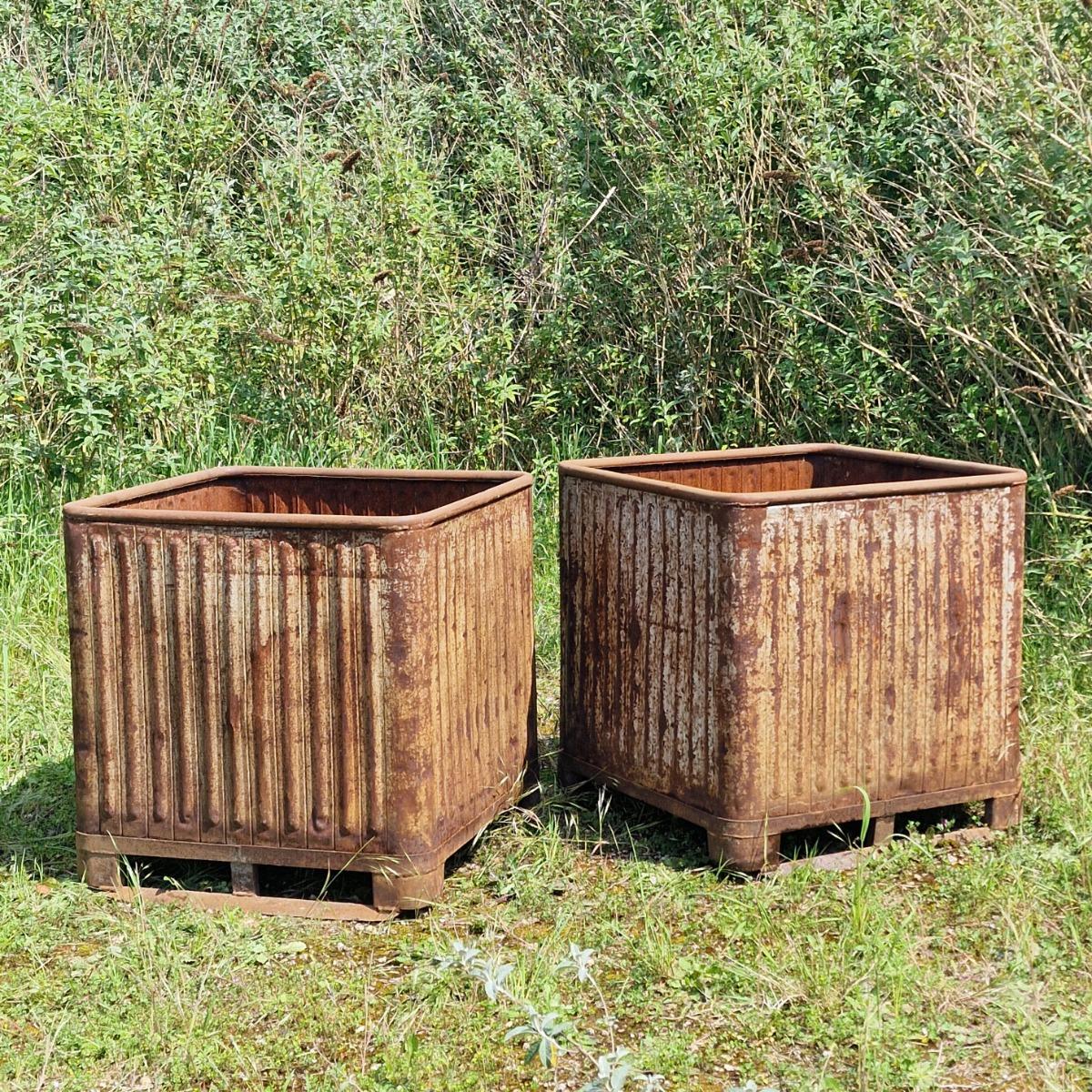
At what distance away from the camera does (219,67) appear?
30.1 ft

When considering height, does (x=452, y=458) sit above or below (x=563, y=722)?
above

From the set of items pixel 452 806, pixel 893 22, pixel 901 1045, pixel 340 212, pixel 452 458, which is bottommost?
pixel 901 1045

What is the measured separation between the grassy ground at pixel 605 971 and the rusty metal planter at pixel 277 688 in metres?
0.21

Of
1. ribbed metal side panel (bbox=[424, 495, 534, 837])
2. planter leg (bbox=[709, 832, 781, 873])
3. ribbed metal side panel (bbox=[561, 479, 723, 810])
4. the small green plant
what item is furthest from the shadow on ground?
planter leg (bbox=[709, 832, 781, 873])

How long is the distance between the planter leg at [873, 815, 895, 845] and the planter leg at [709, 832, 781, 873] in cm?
32

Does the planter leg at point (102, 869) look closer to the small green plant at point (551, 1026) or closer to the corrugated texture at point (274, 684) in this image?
the corrugated texture at point (274, 684)

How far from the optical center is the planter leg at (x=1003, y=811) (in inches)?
163

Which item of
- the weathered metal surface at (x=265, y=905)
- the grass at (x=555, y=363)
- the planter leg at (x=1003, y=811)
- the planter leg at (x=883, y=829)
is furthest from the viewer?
the planter leg at (x=1003, y=811)

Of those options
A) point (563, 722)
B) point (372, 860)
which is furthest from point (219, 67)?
point (372, 860)

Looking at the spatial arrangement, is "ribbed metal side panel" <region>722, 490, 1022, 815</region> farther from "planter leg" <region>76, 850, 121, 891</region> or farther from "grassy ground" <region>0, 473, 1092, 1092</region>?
"planter leg" <region>76, 850, 121, 891</region>

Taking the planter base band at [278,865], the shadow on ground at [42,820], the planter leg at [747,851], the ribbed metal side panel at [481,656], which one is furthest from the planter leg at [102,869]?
the planter leg at [747,851]

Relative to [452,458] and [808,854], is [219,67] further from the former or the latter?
[808,854]

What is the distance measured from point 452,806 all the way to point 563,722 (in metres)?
0.77

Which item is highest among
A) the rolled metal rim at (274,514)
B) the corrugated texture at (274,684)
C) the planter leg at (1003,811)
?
the rolled metal rim at (274,514)
